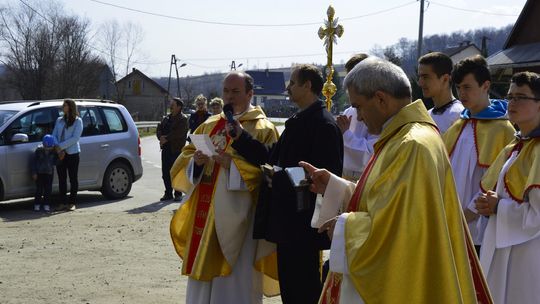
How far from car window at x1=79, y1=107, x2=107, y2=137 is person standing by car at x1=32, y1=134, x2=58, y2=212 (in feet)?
4.38

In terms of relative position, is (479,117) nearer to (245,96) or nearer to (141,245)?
(245,96)

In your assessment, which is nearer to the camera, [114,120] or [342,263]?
[342,263]

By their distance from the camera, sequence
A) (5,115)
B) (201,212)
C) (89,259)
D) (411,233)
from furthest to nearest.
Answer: (5,115), (89,259), (201,212), (411,233)

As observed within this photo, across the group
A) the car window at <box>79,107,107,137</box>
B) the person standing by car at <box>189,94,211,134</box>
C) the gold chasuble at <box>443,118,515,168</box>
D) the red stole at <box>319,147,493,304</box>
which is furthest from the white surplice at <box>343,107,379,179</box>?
the car window at <box>79,107,107,137</box>

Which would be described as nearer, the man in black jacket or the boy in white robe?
the boy in white robe

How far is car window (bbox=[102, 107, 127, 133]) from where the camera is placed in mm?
13482

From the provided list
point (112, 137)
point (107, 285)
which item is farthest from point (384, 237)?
point (112, 137)

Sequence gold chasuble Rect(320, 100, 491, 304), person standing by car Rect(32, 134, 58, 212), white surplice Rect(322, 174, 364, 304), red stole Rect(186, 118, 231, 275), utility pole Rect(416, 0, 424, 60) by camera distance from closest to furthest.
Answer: gold chasuble Rect(320, 100, 491, 304), white surplice Rect(322, 174, 364, 304), red stole Rect(186, 118, 231, 275), person standing by car Rect(32, 134, 58, 212), utility pole Rect(416, 0, 424, 60)

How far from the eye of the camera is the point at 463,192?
15.7 ft

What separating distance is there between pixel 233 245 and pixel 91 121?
8.44 meters

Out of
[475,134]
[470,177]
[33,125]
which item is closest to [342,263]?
→ [470,177]

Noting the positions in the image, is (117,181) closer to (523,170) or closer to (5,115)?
(5,115)

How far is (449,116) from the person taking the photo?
524 cm

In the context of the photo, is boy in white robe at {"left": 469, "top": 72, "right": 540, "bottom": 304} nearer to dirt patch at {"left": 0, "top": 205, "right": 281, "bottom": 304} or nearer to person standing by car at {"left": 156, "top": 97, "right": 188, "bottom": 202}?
dirt patch at {"left": 0, "top": 205, "right": 281, "bottom": 304}
